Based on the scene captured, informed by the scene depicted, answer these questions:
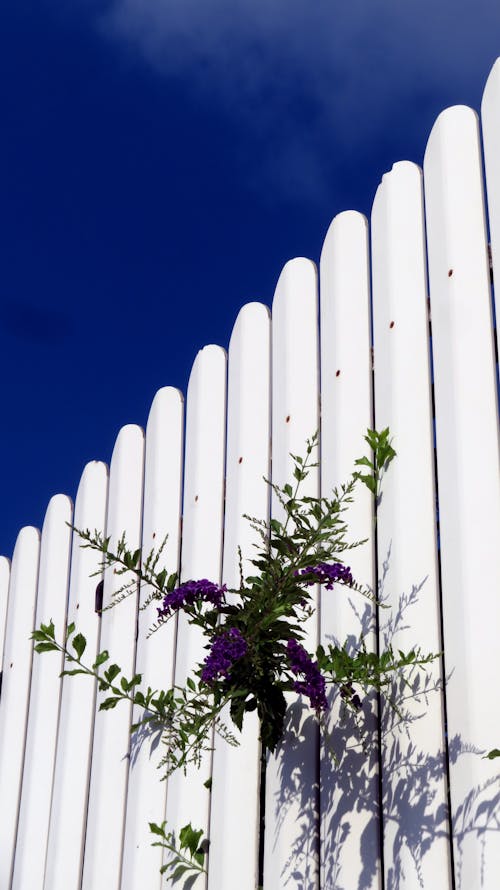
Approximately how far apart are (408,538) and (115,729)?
1169 mm

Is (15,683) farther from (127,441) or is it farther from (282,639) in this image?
(282,639)

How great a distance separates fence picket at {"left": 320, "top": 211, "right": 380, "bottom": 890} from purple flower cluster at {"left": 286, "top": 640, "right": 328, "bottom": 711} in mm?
95

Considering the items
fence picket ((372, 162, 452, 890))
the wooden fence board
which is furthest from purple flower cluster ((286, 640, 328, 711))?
the wooden fence board

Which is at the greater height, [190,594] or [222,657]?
[190,594]

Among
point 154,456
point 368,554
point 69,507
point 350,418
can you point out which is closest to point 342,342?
point 350,418

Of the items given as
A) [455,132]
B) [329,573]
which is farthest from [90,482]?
[455,132]

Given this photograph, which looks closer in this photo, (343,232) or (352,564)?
(352,564)

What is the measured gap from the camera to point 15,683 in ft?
13.1

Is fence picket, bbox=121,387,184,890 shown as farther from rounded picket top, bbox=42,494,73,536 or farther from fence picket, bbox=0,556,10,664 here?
fence picket, bbox=0,556,10,664

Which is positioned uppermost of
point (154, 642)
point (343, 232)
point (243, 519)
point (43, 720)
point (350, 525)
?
point (343, 232)

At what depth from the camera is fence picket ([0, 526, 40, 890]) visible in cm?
378

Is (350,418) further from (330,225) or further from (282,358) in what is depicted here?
(330,225)

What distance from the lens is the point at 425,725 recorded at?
2.39 meters

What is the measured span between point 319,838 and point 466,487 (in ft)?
2.66
